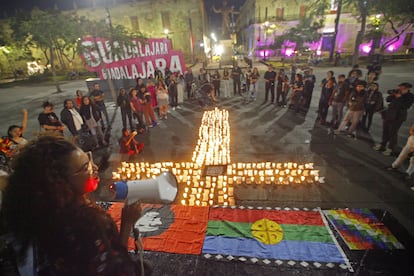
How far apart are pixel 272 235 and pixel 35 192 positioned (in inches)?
147

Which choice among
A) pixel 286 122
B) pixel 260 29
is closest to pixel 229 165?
pixel 286 122

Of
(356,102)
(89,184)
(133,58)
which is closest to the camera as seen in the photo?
(89,184)

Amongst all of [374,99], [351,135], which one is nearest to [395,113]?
[374,99]

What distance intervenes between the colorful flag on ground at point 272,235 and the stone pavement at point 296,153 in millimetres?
413

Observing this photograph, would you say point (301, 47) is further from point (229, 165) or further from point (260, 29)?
point (229, 165)

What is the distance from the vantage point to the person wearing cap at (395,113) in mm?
6012

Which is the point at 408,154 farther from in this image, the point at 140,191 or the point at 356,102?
the point at 140,191

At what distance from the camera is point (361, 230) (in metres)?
3.93

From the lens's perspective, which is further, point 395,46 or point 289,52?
point 289,52

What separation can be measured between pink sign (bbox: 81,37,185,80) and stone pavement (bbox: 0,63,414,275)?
663cm

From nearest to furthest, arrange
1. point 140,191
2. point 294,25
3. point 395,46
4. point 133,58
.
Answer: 1. point 140,191
2. point 133,58
3. point 395,46
4. point 294,25

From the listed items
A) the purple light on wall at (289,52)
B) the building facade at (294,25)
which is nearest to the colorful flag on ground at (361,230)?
the building facade at (294,25)

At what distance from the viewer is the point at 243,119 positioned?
10.2 meters

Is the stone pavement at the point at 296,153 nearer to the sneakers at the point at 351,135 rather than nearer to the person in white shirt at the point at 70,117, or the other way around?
the sneakers at the point at 351,135
